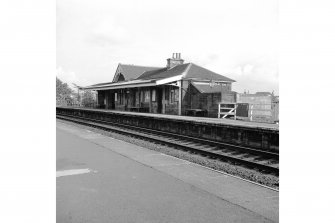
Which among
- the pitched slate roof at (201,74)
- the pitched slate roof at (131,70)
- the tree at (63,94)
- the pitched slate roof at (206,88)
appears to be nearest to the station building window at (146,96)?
the pitched slate roof at (201,74)

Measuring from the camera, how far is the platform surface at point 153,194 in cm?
387

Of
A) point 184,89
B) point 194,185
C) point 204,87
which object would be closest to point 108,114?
point 184,89

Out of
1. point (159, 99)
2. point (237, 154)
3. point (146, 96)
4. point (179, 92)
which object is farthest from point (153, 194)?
point (146, 96)

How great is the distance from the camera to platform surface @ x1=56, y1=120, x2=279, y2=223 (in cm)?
387

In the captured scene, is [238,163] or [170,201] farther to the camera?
[238,163]

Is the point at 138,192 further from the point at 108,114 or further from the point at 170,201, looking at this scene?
the point at 108,114

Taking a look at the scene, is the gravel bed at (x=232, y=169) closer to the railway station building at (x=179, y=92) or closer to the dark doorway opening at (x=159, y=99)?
the railway station building at (x=179, y=92)

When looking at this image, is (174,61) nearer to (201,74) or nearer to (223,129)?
(201,74)

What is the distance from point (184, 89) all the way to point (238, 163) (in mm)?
15909

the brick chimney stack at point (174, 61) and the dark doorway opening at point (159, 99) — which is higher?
the brick chimney stack at point (174, 61)

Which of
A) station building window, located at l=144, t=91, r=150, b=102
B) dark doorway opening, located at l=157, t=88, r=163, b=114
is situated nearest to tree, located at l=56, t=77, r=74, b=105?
station building window, located at l=144, t=91, r=150, b=102
